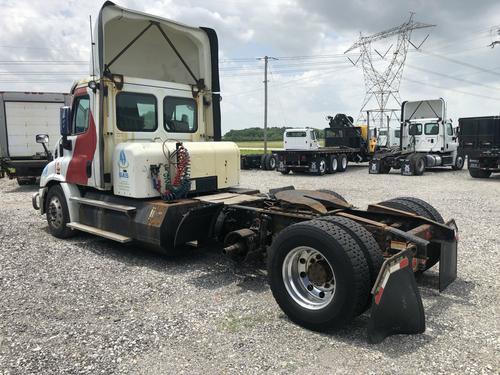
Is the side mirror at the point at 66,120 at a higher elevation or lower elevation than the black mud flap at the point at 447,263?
higher

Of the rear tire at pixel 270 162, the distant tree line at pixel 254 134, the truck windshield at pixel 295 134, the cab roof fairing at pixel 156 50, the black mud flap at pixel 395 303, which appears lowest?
the black mud flap at pixel 395 303

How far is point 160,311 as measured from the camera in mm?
4691

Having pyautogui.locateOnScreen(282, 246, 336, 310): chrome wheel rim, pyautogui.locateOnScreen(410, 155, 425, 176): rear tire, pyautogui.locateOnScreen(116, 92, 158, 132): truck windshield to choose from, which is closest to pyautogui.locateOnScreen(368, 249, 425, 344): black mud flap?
pyautogui.locateOnScreen(282, 246, 336, 310): chrome wheel rim

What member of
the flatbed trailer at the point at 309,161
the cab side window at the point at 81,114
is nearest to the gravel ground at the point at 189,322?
the cab side window at the point at 81,114

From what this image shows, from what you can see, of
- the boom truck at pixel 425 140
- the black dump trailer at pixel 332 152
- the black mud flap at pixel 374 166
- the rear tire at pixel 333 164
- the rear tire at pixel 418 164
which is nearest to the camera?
the rear tire at pixel 418 164

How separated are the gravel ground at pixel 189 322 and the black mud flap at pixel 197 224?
43 cm

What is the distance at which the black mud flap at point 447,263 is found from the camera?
4.45 m

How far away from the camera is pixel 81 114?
24.0 feet

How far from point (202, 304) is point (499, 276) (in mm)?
3806

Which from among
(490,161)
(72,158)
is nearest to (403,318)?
(72,158)

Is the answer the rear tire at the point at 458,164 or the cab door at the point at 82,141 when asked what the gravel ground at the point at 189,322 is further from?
the rear tire at the point at 458,164

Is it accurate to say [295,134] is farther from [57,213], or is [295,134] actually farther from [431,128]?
[57,213]

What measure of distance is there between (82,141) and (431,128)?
2066 cm

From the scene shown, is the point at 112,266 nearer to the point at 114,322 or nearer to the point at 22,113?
the point at 114,322
